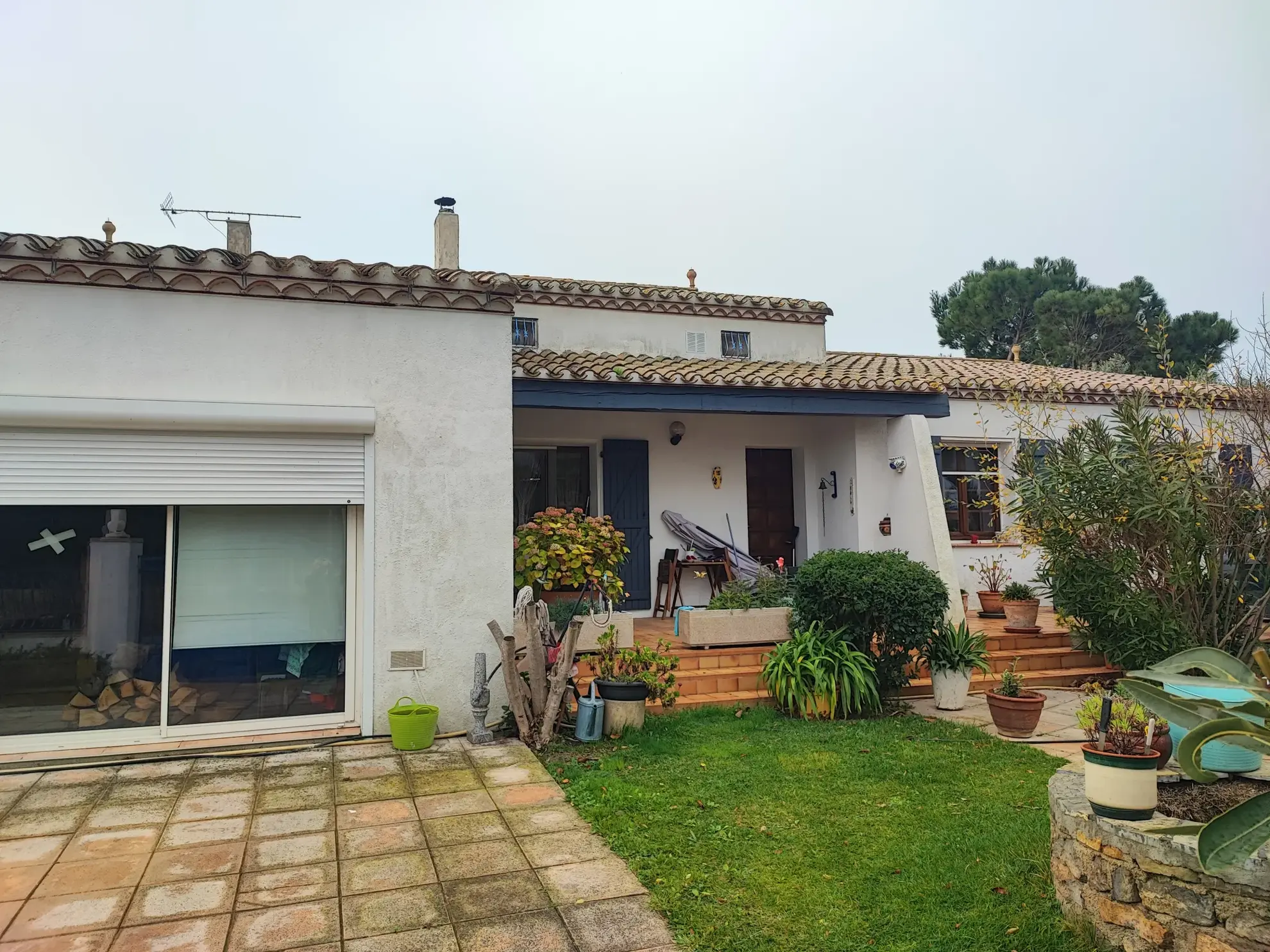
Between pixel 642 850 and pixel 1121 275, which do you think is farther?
pixel 1121 275

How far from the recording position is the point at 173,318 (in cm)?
635

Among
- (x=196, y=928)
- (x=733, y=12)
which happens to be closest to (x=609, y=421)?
(x=733, y=12)

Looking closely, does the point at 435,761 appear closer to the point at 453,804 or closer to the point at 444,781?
the point at 444,781

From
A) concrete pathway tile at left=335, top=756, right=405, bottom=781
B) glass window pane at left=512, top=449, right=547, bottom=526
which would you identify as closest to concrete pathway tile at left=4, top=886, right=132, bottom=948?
concrete pathway tile at left=335, top=756, right=405, bottom=781

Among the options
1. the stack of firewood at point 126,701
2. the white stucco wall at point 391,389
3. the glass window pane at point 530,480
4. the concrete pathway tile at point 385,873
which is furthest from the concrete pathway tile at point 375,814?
the glass window pane at point 530,480

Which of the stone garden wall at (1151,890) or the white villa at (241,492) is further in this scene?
the white villa at (241,492)

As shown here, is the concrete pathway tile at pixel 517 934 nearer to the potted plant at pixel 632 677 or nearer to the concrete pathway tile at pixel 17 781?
the potted plant at pixel 632 677

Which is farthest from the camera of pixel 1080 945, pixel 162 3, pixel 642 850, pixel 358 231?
pixel 358 231

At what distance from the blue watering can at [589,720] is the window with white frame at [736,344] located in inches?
347

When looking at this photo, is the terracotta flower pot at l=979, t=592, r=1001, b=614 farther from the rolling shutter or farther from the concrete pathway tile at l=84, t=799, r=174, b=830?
the concrete pathway tile at l=84, t=799, r=174, b=830

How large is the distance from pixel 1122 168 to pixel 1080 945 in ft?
47.7

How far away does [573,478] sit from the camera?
1108cm

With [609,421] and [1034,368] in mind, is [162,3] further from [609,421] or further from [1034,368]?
[1034,368]

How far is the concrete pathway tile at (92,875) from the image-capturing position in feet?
12.7
